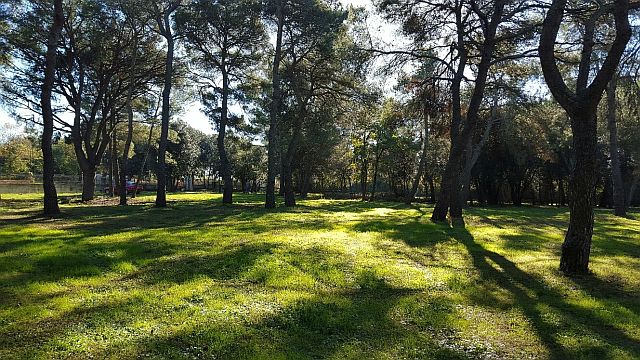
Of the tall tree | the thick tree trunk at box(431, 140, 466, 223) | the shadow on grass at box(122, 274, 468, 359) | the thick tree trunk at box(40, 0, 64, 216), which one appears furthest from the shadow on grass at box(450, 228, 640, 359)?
the tall tree

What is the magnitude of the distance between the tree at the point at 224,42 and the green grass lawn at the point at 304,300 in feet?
52.8

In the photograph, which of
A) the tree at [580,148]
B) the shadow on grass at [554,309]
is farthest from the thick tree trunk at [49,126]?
the tree at [580,148]

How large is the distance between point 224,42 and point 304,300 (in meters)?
22.1

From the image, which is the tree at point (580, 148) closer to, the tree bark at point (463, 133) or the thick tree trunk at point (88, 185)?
the tree bark at point (463, 133)

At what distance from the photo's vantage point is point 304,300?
5.42 meters

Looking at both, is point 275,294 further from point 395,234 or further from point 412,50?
point 412,50

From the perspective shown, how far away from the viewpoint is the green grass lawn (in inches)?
158

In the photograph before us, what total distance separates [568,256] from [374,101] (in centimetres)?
1613

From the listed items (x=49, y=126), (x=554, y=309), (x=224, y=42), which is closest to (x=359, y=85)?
(x=224, y=42)

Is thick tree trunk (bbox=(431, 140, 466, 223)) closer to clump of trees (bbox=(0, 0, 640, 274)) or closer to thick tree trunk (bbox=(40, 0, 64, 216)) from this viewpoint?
clump of trees (bbox=(0, 0, 640, 274))

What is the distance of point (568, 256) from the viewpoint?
7.39 m

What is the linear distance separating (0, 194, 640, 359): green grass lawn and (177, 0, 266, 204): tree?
1609 centimetres

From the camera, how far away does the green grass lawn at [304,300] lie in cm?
400

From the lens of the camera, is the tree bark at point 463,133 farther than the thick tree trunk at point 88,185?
No
